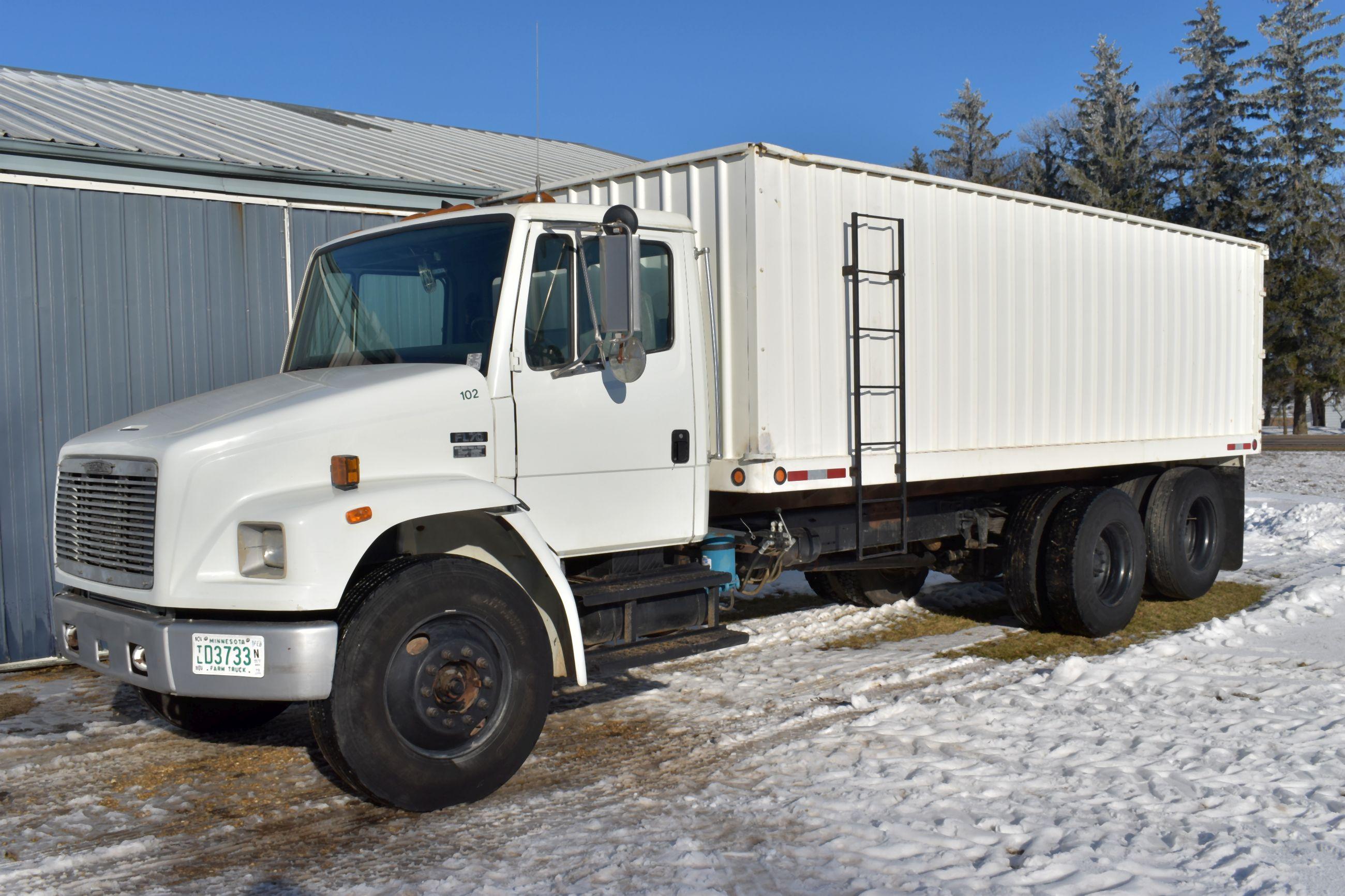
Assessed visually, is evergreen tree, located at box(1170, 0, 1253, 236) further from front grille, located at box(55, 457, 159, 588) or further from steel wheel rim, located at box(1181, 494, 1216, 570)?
front grille, located at box(55, 457, 159, 588)

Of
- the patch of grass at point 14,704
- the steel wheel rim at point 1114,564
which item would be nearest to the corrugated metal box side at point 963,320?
the steel wheel rim at point 1114,564

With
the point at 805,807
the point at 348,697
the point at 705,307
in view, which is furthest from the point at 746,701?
the point at 348,697

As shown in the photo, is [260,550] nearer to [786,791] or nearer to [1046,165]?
[786,791]

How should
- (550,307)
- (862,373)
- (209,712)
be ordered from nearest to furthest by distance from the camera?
1. (550,307)
2. (209,712)
3. (862,373)

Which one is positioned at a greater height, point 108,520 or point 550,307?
point 550,307

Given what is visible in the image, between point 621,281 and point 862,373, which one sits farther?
point 862,373

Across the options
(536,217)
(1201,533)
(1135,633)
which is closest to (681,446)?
(536,217)

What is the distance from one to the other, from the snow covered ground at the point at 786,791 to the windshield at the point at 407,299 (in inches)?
81.4

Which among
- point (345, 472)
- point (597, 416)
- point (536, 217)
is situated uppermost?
point (536, 217)

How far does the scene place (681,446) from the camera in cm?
604

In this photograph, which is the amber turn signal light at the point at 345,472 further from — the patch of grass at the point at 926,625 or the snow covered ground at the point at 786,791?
the patch of grass at the point at 926,625

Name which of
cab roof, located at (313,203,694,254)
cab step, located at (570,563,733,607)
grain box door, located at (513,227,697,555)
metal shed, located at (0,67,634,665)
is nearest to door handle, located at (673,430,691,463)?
grain box door, located at (513,227,697,555)

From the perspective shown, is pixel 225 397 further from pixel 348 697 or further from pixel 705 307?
pixel 705 307

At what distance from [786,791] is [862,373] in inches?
109
